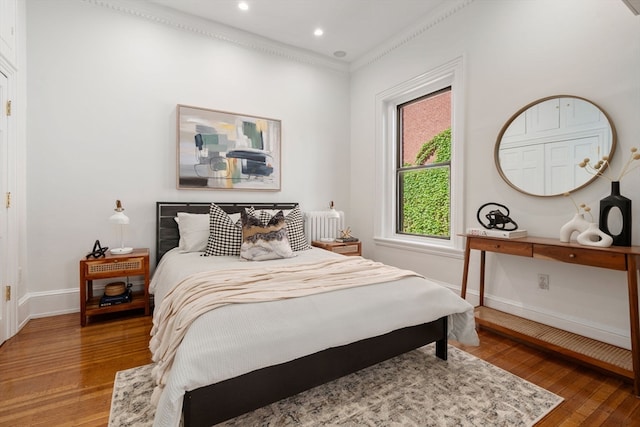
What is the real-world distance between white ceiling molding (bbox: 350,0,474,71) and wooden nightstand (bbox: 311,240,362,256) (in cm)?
255

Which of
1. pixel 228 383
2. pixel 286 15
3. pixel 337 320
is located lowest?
pixel 228 383

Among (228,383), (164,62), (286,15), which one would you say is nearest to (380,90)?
(286,15)

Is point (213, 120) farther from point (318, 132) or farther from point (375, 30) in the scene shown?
point (375, 30)

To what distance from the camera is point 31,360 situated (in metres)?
2.10

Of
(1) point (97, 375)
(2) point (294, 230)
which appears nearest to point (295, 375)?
(1) point (97, 375)

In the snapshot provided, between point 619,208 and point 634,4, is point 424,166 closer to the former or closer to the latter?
point 619,208

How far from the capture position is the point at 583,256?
203 cm

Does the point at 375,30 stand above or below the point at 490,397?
above

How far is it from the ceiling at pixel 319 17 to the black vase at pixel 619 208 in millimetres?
2459

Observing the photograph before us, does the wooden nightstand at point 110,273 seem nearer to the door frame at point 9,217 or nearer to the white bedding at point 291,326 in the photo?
the door frame at point 9,217

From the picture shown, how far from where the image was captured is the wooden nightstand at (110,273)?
2662 millimetres

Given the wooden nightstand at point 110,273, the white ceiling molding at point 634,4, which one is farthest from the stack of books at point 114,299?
the white ceiling molding at point 634,4

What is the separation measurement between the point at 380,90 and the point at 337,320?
3.44 metres

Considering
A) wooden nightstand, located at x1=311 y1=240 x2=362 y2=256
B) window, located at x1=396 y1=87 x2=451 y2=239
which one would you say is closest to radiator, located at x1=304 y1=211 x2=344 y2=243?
wooden nightstand, located at x1=311 y1=240 x2=362 y2=256
